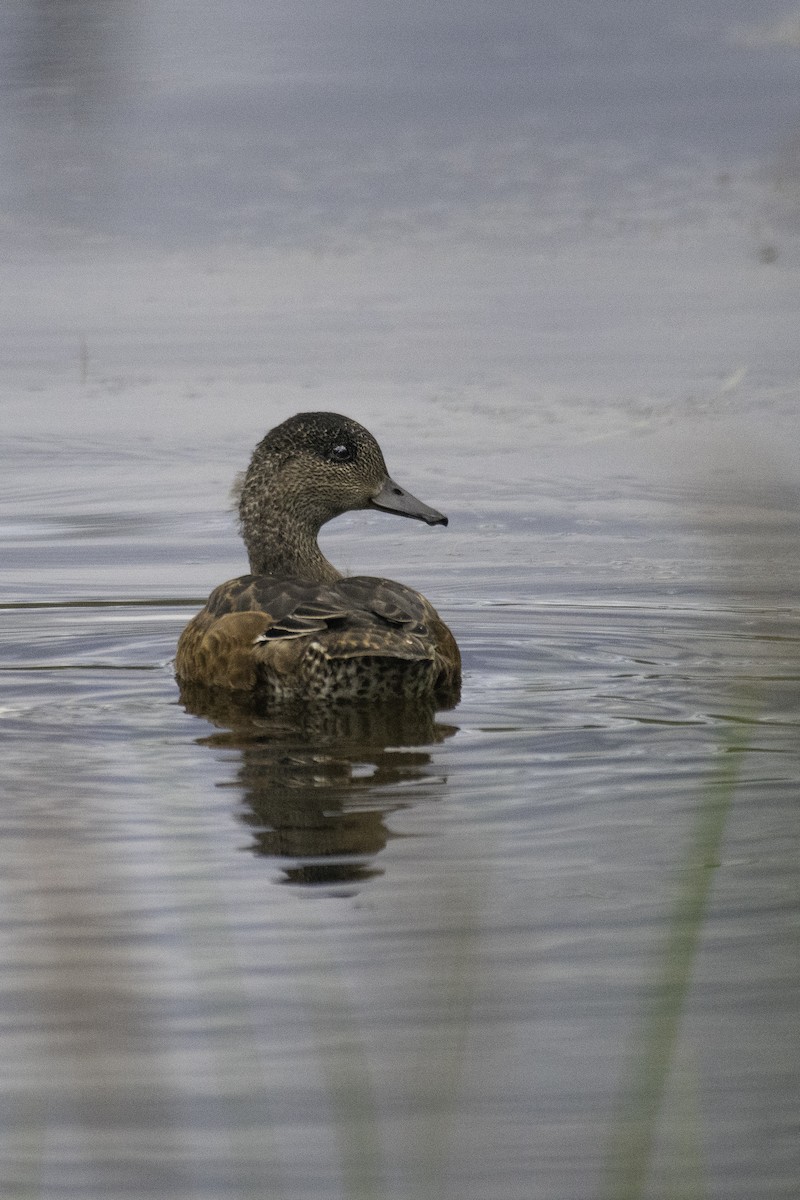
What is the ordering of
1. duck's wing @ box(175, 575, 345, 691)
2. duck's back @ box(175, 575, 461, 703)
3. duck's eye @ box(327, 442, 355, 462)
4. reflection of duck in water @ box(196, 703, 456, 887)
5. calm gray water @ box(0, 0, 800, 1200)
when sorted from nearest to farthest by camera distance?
calm gray water @ box(0, 0, 800, 1200), reflection of duck in water @ box(196, 703, 456, 887), duck's back @ box(175, 575, 461, 703), duck's wing @ box(175, 575, 345, 691), duck's eye @ box(327, 442, 355, 462)

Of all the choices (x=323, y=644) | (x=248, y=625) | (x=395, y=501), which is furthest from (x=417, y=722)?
(x=395, y=501)

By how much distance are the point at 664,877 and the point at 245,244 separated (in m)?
9.86

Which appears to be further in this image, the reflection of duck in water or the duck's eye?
the duck's eye

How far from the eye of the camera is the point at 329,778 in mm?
5094

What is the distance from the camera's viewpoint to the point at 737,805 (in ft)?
15.1

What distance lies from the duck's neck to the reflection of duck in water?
113cm

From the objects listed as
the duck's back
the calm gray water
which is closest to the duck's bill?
the calm gray water

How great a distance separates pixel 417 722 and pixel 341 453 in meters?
1.54

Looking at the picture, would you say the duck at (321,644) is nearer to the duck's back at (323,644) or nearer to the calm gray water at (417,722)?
the duck's back at (323,644)

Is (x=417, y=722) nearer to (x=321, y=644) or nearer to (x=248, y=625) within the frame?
(x=321, y=644)

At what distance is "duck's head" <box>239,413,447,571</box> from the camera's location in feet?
22.9

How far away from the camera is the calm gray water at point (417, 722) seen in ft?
8.71

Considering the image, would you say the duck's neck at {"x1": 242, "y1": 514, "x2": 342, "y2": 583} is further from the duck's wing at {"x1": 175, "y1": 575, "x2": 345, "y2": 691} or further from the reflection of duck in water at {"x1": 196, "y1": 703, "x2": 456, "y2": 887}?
the reflection of duck in water at {"x1": 196, "y1": 703, "x2": 456, "y2": 887}

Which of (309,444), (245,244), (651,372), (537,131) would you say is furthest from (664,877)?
(537,131)
